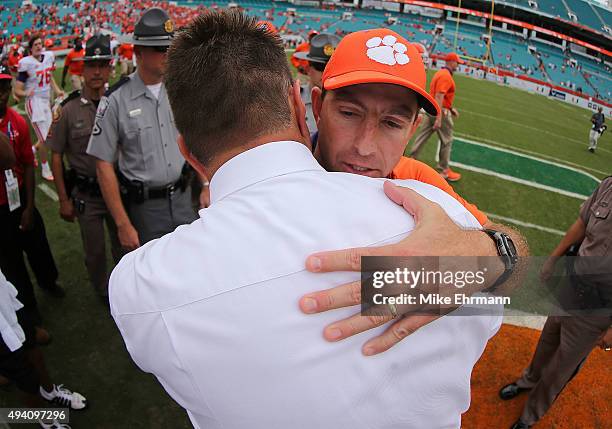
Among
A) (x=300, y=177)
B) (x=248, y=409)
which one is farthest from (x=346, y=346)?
(x=300, y=177)

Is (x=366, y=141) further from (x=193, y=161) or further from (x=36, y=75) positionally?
(x=36, y=75)

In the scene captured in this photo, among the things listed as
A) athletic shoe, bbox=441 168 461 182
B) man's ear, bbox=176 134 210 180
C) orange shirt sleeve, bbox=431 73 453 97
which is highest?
man's ear, bbox=176 134 210 180

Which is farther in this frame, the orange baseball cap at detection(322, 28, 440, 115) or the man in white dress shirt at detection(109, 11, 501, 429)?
the orange baseball cap at detection(322, 28, 440, 115)

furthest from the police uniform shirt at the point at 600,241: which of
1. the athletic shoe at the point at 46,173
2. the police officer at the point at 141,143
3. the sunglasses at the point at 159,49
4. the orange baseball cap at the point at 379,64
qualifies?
the athletic shoe at the point at 46,173

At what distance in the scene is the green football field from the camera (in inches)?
131

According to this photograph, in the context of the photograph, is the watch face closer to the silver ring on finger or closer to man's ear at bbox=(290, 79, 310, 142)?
the silver ring on finger

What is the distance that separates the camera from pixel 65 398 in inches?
125

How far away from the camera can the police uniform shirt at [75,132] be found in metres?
3.78

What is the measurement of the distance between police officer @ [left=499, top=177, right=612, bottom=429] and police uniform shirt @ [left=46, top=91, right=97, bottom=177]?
406 centimetres

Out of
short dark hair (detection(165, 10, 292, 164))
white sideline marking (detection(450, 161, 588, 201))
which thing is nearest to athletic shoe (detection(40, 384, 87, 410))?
short dark hair (detection(165, 10, 292, 164))

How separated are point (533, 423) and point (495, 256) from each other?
280cm

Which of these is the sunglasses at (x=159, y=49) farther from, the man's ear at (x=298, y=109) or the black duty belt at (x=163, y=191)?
the man's ear at (x=298, y=109)

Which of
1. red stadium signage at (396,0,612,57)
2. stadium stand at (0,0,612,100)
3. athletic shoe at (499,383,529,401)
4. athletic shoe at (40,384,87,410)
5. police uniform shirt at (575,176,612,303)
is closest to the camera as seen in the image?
police uniform shirt at (575,176,612,303)

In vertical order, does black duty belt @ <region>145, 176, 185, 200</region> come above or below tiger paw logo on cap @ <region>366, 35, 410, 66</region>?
below
